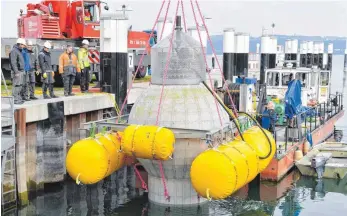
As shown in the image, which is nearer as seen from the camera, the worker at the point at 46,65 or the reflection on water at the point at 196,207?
the reflection on water at the point at 196,207

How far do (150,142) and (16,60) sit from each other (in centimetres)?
478

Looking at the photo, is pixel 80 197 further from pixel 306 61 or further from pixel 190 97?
pixel 306 61

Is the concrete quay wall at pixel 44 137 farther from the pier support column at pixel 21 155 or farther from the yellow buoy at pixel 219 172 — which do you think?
the yellow buoy at pixel 219 172

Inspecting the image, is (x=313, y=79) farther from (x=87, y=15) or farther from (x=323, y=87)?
(x=87, y=15)

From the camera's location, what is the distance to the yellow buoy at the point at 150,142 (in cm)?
1005

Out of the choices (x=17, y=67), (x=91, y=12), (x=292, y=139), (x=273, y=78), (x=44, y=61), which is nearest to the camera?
(x=17, y=67)

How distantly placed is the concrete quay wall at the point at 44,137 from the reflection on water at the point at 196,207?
1.47 ft

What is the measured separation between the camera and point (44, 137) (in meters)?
13.3

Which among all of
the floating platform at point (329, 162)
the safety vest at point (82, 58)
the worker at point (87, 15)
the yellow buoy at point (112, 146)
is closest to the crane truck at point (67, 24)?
the worker at point (87, 15)

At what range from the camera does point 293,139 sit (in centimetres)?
1720

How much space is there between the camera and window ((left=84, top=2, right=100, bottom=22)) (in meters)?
21.0

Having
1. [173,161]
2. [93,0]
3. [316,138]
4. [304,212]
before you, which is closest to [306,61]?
[316,138]

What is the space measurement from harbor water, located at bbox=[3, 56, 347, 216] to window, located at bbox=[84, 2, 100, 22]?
27.0 feet

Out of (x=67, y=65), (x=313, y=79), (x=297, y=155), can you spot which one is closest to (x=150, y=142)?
(x=67, y=65)
